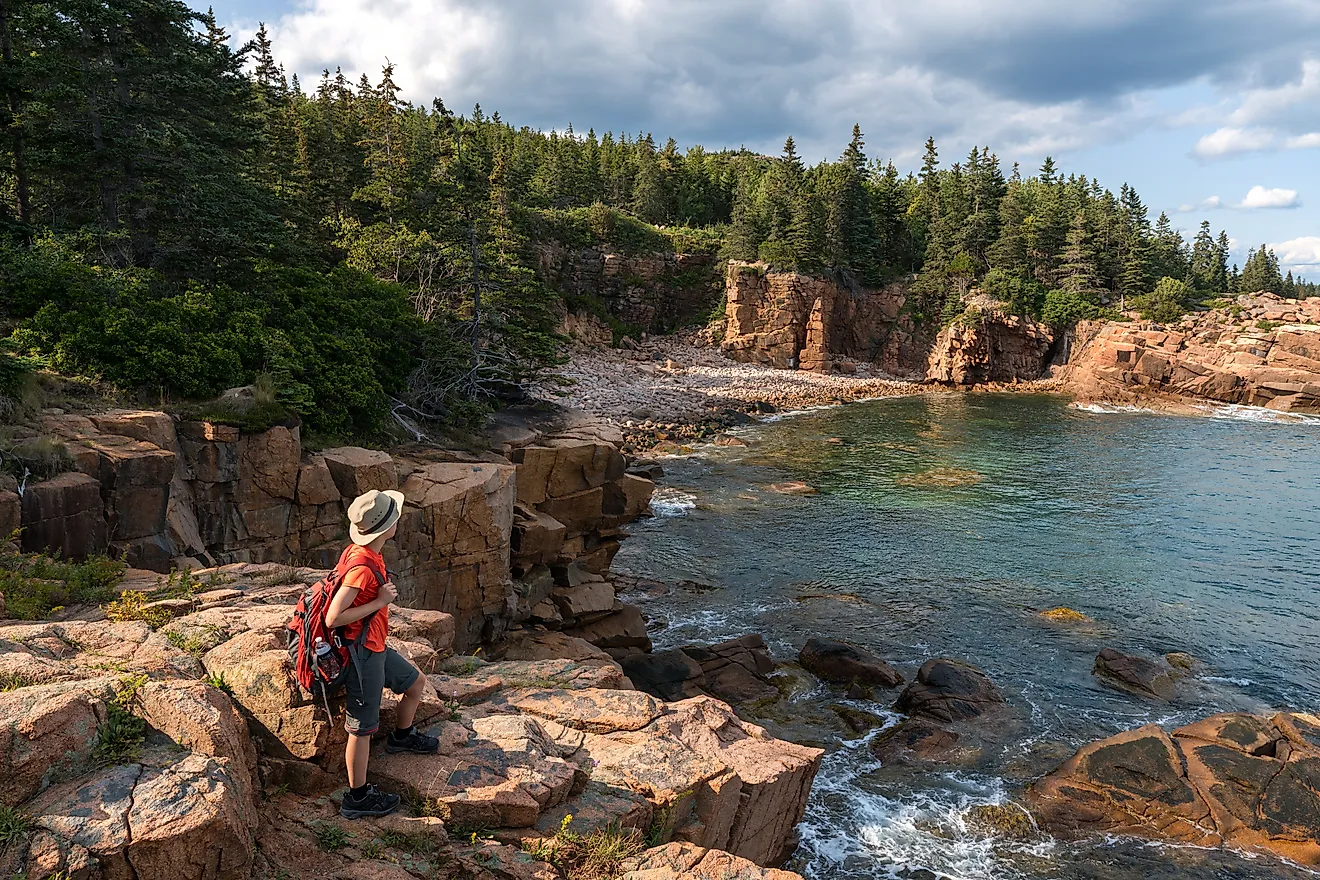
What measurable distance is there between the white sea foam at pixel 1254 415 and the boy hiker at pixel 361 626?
6374cm

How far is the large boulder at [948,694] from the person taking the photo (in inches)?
674

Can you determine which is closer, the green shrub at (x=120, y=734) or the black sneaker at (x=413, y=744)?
the green shrub at (x=120, y=734)

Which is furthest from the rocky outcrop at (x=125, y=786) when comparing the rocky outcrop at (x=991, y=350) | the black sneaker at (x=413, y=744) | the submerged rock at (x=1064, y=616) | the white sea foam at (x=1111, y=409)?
the rocky outcrop at (x=991, y=350)

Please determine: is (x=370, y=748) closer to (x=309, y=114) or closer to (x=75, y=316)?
(x=75, y=316)

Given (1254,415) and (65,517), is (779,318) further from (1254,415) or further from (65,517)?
(65,517)

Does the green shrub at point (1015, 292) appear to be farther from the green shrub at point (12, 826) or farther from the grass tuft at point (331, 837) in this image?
the green shrub at point (12, 826)

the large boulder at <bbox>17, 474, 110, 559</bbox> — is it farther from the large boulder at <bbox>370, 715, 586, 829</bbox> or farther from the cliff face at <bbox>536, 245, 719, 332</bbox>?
the cliff face at <bbox>536, 245, 719, 332</bbox>

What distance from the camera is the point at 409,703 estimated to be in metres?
7.03

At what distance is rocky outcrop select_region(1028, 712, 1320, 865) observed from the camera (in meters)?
13.1

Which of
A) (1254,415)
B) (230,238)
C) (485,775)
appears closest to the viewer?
(485,775)

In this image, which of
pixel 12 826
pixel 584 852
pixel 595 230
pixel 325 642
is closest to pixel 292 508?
pixel 325 642

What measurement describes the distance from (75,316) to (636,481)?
17.9 metres

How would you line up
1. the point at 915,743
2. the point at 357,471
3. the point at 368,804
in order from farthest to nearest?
1. the point at 915,743
2. the point at 357,471
3. the point at 368,804

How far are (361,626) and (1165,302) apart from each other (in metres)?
77.8
